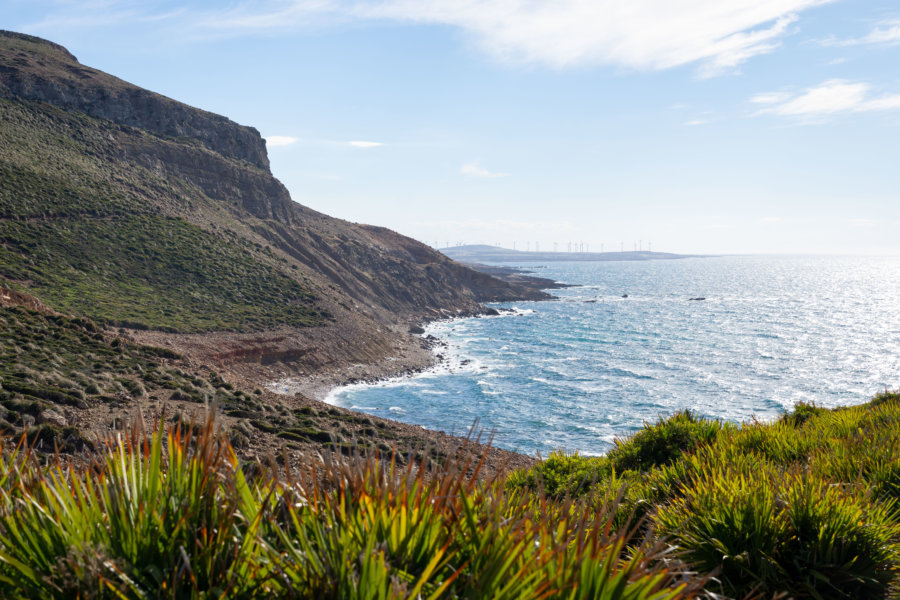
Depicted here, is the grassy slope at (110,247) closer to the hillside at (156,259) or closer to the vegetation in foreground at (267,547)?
the hillside at (156,259)

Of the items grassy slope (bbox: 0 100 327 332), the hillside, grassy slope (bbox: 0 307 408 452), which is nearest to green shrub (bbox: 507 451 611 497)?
grassy slope (bbox: 0 307 408 452)

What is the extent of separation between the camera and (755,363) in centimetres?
5694

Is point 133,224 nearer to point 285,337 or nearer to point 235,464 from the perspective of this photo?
point 285,337

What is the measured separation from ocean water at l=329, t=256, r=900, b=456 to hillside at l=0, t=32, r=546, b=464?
272 inches

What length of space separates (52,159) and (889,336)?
99.5m

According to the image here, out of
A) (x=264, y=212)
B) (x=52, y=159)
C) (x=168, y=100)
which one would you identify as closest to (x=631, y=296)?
(x=264, y=212)

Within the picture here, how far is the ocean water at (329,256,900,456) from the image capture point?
36.5m

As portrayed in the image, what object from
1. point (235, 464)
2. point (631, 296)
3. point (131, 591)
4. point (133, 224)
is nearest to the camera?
point (131, 591)

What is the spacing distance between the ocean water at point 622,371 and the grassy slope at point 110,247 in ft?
43.1

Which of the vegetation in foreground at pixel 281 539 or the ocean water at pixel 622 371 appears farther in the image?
the ocean water at pixel 622 371

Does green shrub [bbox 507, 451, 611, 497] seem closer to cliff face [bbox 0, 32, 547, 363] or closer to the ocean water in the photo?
the ocean water

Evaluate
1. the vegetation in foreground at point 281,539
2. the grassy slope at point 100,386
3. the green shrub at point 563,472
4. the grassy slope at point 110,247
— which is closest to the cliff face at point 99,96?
the grassy slope at point 110,247

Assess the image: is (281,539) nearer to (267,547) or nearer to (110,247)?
(267,547)

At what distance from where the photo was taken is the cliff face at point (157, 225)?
38.4m
